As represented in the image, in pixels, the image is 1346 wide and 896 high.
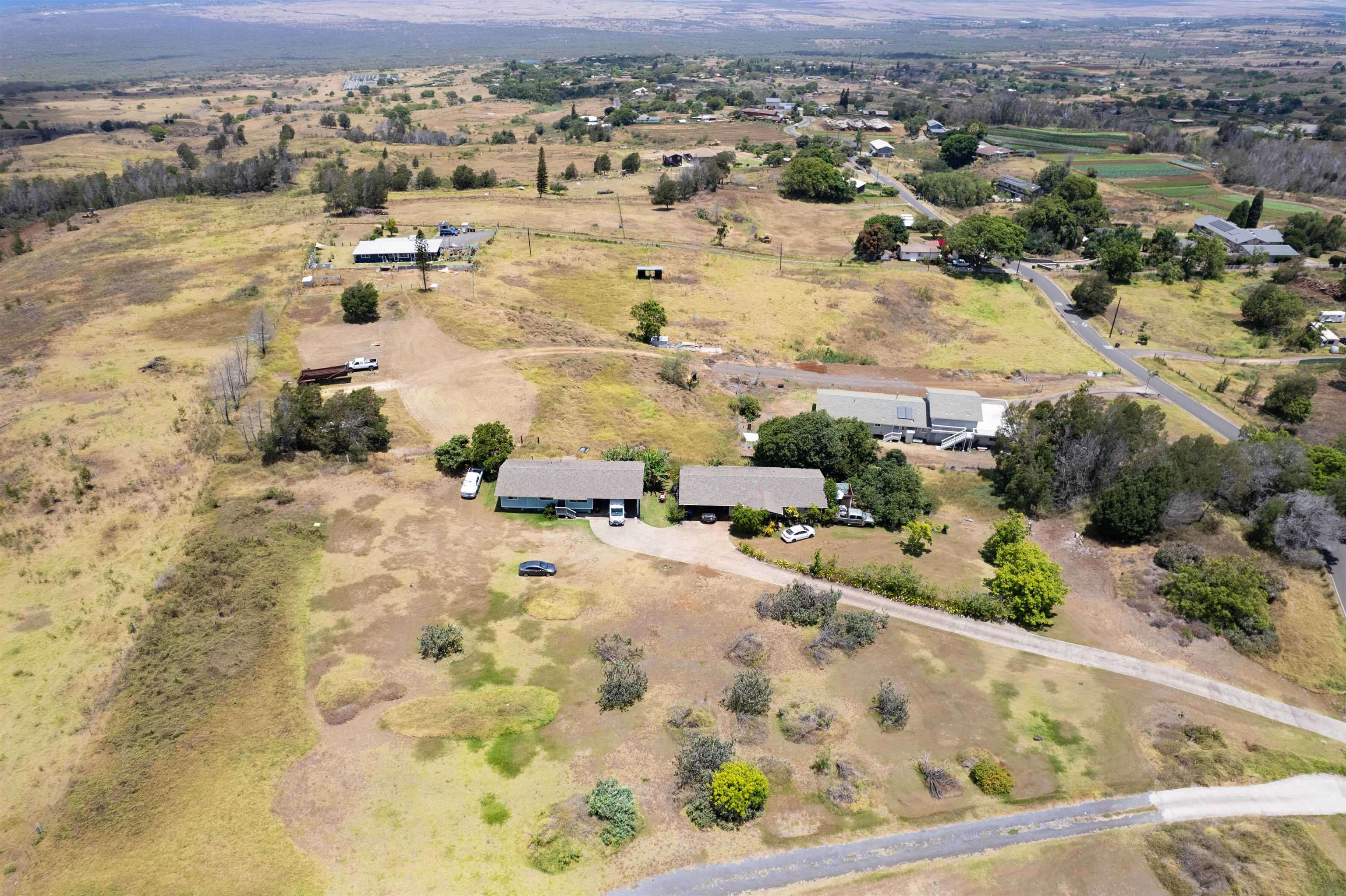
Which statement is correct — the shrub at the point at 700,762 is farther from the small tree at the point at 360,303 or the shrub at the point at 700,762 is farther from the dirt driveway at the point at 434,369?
the small tree at the point at 360,303

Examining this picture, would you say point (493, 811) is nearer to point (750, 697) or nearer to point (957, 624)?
point (750, 697)

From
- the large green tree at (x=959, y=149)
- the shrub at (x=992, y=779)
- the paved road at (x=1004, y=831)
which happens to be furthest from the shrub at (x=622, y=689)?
the large green tree at (x=959, y=149)

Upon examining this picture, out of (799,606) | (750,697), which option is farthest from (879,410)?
(750,697)

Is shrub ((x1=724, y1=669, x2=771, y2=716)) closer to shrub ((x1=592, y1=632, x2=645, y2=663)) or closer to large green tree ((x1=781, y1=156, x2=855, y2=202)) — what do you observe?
shrub ((x1=592, y1=632, x2=645, y2=663))

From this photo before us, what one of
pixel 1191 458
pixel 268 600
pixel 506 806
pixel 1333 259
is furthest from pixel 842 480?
pixel 1333 259

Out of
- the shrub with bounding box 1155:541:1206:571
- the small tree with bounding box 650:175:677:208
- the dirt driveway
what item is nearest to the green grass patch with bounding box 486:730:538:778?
the dirt driveway

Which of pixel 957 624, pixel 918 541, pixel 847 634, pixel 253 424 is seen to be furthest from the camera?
pixel 253 424
